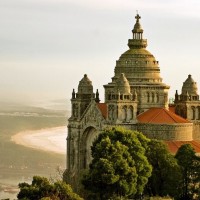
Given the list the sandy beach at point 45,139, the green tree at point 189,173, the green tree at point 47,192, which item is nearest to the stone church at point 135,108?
the green tree at point 189,173

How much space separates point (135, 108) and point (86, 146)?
23.2 ft

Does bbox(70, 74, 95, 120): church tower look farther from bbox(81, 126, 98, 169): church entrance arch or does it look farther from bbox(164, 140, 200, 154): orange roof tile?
bbox(164, 140, 200, 154): orange roof tile

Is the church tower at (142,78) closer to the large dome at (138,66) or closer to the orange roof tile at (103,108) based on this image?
the large dome at (138,66)

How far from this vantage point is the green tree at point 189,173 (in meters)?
65.2

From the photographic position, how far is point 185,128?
79.3 m

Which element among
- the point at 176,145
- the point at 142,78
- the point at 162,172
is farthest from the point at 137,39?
the point at 162,172

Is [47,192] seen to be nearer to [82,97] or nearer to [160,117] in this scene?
Result: [160,117]

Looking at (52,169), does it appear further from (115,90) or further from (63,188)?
(63,188)

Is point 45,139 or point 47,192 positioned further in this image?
point 45,139

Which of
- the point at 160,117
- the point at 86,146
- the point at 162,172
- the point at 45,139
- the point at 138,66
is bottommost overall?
the point at 162,172

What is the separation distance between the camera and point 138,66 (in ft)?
274

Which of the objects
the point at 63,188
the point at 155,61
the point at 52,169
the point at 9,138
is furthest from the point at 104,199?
the point at 9,138

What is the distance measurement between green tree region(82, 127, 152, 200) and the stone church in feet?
38.7

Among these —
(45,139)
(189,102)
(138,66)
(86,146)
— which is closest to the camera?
(138,66)
